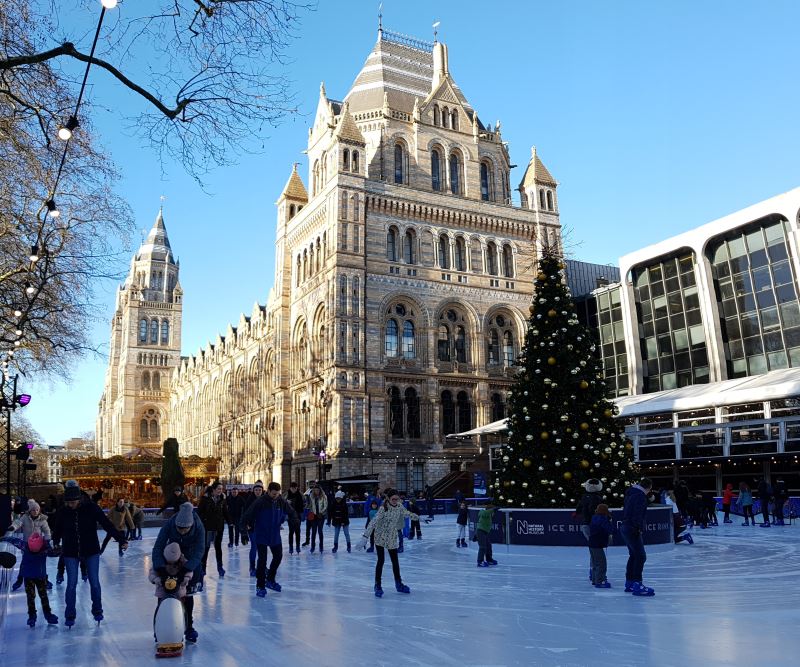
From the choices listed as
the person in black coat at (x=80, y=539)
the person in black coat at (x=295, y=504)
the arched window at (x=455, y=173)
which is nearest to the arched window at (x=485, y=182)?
the arched window at (x=455, y=173)

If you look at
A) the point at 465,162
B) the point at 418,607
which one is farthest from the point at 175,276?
the point at 418,607

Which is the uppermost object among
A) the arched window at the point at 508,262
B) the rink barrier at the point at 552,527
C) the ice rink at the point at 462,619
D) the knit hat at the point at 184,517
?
the arched window at the point at 508,262

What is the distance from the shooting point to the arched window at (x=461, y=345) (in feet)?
152

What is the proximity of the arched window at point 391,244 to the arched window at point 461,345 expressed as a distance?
252 inches

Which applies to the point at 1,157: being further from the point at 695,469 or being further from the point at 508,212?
the point at 508,212

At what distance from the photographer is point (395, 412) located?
143ft

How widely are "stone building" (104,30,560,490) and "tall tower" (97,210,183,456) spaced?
44.9 m

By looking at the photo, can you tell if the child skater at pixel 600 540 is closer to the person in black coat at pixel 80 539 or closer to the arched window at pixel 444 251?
the person in black coat at pixel 80 539

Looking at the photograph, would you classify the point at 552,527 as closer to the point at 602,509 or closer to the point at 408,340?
the point at 602,509

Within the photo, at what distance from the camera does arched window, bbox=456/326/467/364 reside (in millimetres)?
46406

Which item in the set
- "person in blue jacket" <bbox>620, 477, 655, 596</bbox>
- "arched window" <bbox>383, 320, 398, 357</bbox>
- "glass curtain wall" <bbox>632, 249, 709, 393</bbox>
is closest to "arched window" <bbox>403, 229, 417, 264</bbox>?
"arched window" <bbox>383, 320, 398, 357</bbox>

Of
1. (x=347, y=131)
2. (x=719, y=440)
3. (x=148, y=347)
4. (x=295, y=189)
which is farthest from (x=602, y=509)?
(x=148, y=347)

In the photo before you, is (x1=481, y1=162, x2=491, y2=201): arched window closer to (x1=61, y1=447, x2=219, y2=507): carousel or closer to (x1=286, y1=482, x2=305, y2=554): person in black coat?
(x1=61, y1=447, x2=219, y2=507): carousel

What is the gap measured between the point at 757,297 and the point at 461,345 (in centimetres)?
1845
